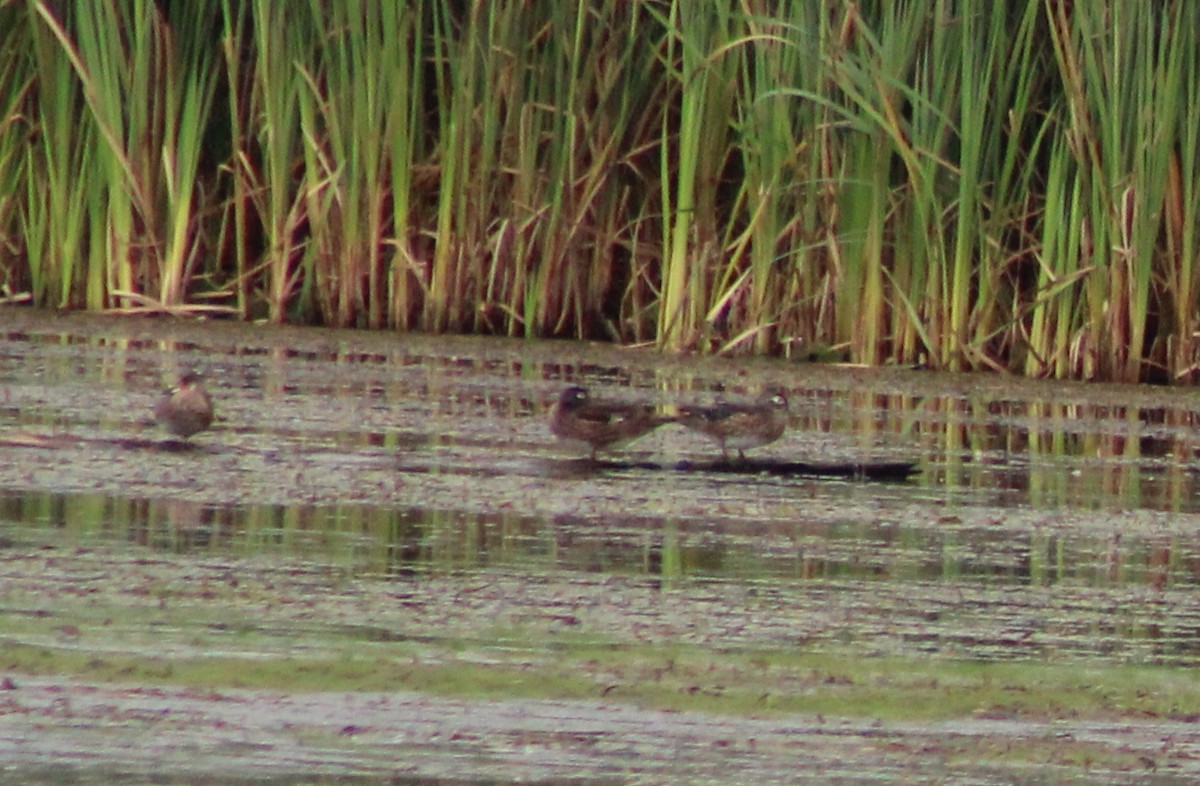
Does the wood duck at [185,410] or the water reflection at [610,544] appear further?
the wood duck at [185,410]

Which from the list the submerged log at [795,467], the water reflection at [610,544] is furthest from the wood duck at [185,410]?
the submerged log at [795,467]

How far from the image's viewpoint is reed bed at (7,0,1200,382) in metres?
9.29

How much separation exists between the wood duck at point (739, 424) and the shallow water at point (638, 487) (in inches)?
5.0

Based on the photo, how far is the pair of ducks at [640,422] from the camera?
7039mm

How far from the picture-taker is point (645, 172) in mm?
10188

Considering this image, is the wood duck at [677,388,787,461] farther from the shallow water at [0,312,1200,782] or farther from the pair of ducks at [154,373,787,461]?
the shallow water at [0,312,1200,782]

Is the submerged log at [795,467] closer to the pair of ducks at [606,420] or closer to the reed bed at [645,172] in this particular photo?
the pair of ducks at [606,420]

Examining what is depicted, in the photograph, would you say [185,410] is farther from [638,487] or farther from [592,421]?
[638,487]

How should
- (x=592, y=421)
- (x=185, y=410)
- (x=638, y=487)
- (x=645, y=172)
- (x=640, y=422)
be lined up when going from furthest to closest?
(x=645, y=172), (x=640, y=422), (x=592, y=421), (x=185, y=410), (x=638, y=487)

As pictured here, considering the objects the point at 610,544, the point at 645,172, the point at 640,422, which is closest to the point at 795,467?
the point at 640,422

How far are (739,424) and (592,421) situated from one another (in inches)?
17.0

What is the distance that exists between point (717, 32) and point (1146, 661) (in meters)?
5.31

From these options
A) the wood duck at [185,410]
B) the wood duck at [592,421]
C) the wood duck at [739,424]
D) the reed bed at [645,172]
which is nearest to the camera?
the wood duck at [185,410]

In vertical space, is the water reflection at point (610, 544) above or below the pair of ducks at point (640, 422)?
below
